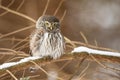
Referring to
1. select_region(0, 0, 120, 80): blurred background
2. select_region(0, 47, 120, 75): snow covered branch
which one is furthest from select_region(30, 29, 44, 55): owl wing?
select_region(0, 0, 120, 80): blurred background

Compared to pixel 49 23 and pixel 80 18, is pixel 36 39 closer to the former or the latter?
pixel 49 23

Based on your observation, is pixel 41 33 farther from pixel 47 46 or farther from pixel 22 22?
pixel 22 22

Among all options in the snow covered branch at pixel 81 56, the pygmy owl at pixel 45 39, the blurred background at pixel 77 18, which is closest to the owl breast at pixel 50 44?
the pygmy owl at pixel 45 39

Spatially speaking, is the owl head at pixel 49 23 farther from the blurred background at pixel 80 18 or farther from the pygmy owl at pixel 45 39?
the blurred background at pixel 80 18

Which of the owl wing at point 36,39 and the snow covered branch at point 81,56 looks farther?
the owl wing at point 36,39

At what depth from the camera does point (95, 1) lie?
564 cm

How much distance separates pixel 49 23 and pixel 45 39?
0.10m

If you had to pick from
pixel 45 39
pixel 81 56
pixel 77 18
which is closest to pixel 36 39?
pixel 45 39

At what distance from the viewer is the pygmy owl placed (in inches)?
121

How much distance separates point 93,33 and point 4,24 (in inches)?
33.5

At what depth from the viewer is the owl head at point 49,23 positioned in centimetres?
300

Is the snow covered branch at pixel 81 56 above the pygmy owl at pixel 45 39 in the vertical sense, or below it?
below

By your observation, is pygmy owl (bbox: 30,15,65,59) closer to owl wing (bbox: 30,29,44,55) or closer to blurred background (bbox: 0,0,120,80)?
owl wing (bbox: 30,29,44,55)

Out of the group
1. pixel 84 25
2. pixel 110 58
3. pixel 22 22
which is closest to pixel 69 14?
pixel 84 25
